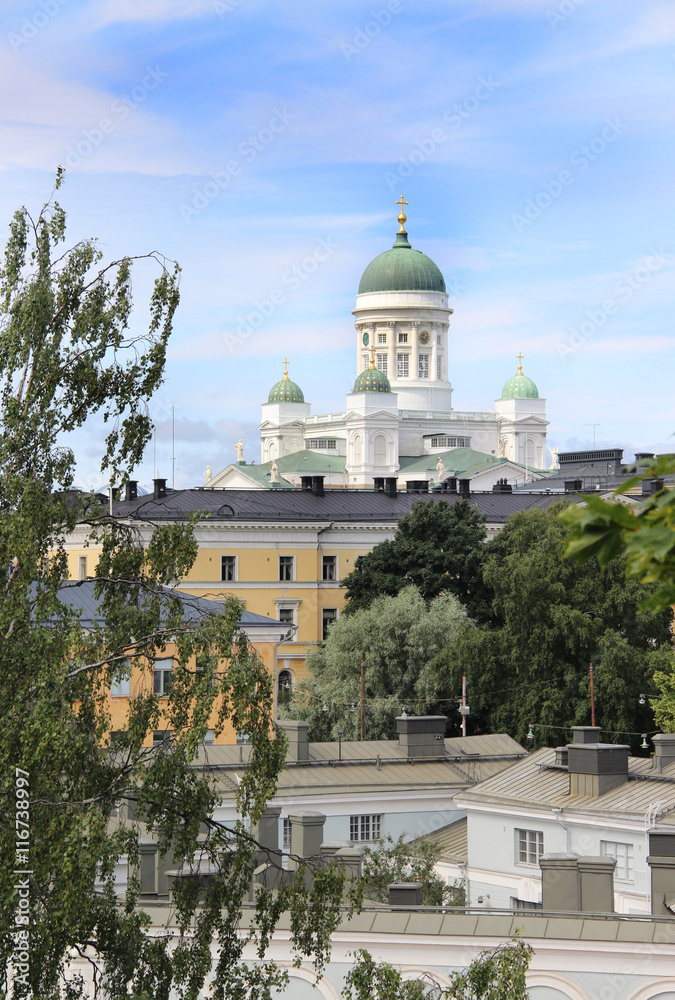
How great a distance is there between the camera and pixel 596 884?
18.8 m

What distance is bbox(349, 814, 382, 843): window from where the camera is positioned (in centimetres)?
2969

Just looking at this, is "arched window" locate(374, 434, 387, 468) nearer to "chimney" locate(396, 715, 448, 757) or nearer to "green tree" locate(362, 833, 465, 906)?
"chimney" locate(396, 715, 448, 757)

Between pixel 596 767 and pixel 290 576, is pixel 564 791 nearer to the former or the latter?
pixel 596 767

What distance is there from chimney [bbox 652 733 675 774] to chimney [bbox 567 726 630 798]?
1.35 meters

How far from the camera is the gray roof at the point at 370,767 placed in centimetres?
2983

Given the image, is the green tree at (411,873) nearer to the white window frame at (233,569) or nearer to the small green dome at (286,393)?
the white window frame at (233,569)

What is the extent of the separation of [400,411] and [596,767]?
335ft

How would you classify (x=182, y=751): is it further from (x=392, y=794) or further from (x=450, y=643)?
(x=450, y=643)

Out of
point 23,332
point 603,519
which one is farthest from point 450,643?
point 603,519

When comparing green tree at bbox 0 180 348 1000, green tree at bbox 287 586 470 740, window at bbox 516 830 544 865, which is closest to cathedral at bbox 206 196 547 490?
green tree at bbox 287 586 470 740

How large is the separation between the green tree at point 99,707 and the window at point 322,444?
113 metres

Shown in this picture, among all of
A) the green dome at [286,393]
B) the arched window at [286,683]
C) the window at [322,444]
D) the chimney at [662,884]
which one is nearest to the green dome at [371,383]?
the window at [322,444]

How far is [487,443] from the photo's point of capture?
135000mm

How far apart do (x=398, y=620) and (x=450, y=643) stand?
2049 mm
